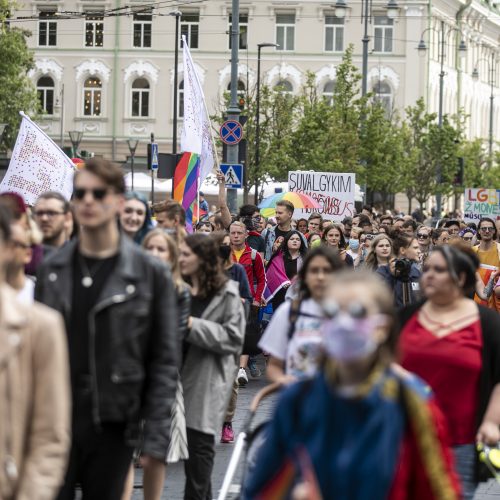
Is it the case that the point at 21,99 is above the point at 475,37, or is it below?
below

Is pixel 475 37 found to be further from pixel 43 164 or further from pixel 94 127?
pixel 43 164

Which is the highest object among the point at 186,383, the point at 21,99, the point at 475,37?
the point at 475,37

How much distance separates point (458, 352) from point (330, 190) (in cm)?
2344

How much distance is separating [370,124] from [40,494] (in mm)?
46880

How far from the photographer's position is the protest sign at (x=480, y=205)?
109ft

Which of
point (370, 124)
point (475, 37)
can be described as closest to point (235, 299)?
point (370, 124)

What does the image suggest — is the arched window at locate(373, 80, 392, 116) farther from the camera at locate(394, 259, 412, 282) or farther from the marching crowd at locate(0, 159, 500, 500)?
the marching crowd at locate(0, 159, 500, 500)

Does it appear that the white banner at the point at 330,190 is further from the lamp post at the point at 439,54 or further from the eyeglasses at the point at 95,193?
the lamp post at the point at 439,54

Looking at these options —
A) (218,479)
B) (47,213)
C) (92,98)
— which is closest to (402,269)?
(218,479)

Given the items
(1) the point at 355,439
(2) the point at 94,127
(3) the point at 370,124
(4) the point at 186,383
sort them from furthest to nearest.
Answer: (2) the point at 94,127
(3) the point at 370,124
(4) the point at 186,383
(1) the point at 355,439

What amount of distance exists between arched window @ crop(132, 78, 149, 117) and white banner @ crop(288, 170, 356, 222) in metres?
41.8

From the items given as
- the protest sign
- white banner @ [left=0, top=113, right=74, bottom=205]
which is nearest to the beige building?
the protest sign

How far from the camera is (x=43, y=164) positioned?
1417cm

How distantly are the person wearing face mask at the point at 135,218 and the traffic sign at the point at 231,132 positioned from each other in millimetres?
18950
